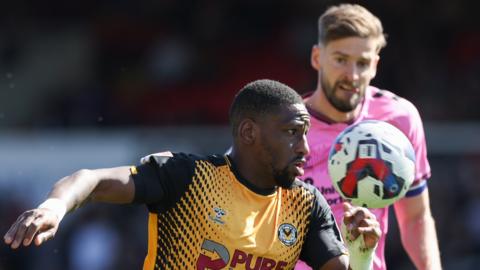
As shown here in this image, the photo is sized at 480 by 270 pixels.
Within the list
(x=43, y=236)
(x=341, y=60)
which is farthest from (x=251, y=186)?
(x=341, y=60)

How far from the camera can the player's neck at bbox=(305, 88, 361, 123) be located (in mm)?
7191

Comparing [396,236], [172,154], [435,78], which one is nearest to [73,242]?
[396,236]

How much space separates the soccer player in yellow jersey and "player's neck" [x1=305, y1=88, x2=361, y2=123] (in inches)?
57.6

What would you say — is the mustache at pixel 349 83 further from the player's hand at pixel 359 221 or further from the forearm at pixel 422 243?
the player's hand at pixel 359 221

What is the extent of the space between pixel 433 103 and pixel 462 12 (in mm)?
2356

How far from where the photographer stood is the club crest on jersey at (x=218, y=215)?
5.66m

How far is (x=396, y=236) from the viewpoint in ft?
47.5

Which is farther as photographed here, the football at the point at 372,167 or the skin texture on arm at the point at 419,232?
the skin texture on arm at the point at 419,232

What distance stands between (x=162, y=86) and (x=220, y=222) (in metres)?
12.1

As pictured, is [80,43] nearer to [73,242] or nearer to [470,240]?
[73,242]

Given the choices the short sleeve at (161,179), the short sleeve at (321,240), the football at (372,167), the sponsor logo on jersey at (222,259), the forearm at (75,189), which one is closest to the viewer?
the forearm at (75,189)

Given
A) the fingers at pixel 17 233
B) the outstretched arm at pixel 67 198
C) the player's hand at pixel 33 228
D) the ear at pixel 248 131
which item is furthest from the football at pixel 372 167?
the fingers at pixel 17 233

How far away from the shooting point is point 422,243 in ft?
23.7

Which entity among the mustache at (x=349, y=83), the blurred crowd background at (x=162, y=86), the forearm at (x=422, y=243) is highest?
the mustache at (x=349, y=83)
